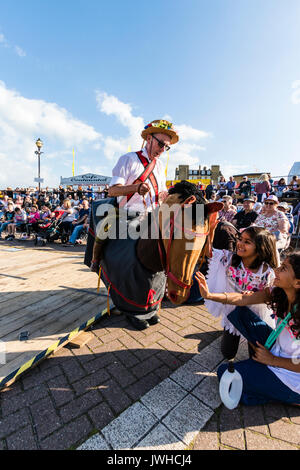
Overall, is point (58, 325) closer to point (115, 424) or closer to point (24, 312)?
point (24, 312)

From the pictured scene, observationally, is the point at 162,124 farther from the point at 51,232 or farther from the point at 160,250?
the point at 51,232

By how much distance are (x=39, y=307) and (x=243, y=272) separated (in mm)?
2985

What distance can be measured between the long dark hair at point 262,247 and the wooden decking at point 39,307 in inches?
89.6

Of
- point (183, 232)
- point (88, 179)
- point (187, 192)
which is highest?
point (88, 179)

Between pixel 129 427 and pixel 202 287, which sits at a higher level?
pixel 202 287

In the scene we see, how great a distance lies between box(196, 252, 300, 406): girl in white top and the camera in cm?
176

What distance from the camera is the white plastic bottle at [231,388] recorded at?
179cm

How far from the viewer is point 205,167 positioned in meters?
57.9

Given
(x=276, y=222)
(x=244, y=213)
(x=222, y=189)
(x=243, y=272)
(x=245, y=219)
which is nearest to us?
(x=243, y=272)

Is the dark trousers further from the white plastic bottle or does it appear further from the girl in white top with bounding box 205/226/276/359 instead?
A: the girl in white top with bounding box 205/226/276/359

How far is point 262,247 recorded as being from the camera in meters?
2.24

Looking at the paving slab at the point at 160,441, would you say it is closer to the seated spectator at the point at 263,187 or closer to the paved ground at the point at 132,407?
the paved ground at the point at 132,407

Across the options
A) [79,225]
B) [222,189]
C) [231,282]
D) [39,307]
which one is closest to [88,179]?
[79,225]

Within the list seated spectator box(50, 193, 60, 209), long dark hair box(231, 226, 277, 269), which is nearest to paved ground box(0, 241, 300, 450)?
long dark hair box(231, 226, 277, 269)
